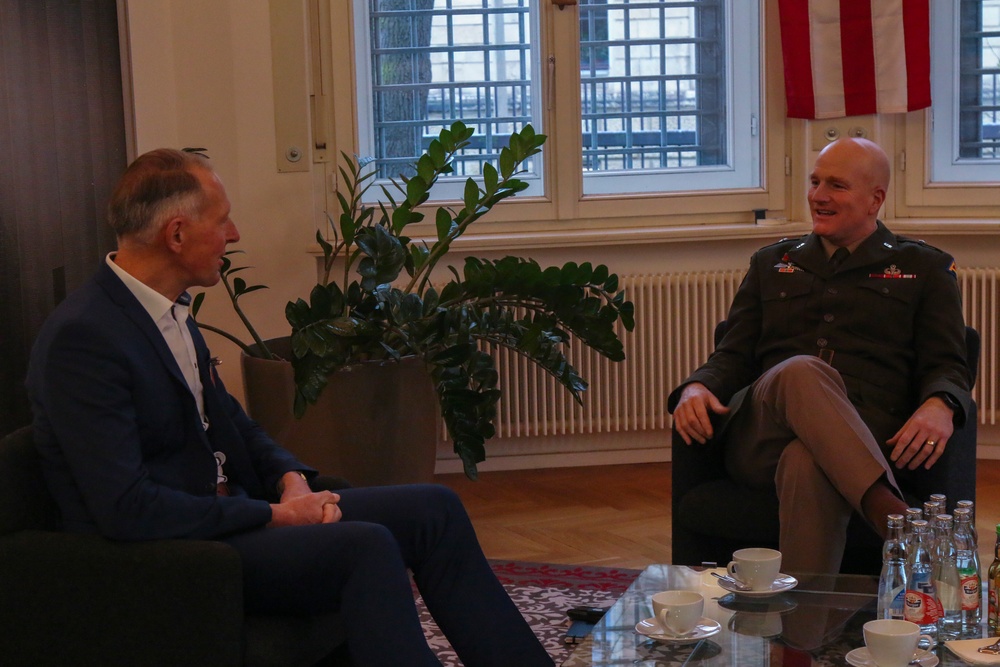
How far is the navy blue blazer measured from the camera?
1.82m

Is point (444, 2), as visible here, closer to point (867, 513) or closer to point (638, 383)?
point (638, 383)

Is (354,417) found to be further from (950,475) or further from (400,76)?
(950,475)

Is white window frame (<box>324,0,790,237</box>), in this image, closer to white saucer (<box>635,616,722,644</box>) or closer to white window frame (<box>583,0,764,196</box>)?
white window frame (<box>583,0,764,196</box>)

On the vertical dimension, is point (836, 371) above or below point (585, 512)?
above

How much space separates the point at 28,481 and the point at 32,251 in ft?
4.36

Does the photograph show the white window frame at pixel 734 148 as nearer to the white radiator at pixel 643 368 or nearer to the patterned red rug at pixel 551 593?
the white radiator at pixel 643 368

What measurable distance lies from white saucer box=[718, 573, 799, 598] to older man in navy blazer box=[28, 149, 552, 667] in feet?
1.17

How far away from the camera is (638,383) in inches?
177

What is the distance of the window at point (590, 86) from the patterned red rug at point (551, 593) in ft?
5.69

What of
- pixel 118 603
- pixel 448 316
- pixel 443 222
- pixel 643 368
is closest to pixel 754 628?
pixel 118 603

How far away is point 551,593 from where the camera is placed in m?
3.12

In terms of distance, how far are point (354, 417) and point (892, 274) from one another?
1616 mm

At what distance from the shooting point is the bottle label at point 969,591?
1869 mm

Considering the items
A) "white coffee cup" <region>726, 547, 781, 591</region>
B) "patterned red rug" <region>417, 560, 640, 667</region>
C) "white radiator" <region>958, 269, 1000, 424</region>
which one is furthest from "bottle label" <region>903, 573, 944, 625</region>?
"white radiator" <region>958, 269, 1000, 424</region>
